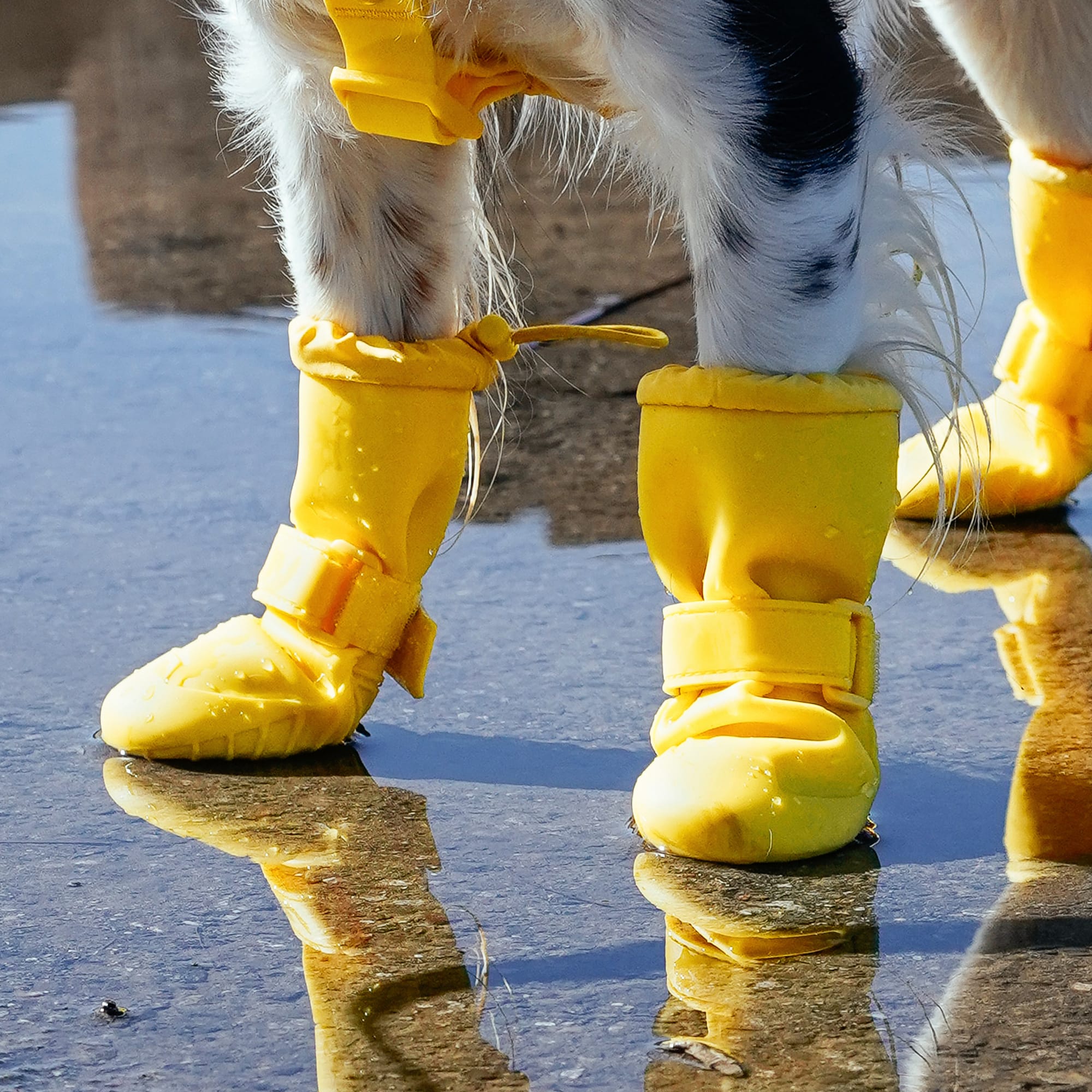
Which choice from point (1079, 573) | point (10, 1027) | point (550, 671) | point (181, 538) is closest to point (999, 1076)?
point (10, 1027)

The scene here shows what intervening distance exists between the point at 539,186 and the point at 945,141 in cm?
253

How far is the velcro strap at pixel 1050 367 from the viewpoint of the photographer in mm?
2502

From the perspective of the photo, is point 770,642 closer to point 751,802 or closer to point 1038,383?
point 751,802

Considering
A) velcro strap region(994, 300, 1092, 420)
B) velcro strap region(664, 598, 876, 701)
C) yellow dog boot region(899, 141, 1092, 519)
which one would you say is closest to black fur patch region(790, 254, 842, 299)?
velcro strap region(664, 598, 876, 701)

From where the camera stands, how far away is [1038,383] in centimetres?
253

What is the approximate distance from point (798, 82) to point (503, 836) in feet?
2.39

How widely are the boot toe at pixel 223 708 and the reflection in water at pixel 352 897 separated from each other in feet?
0.07

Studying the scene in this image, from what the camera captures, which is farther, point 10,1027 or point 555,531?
point 555,531

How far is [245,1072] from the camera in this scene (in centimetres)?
129

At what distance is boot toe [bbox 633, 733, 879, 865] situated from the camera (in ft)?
5.30

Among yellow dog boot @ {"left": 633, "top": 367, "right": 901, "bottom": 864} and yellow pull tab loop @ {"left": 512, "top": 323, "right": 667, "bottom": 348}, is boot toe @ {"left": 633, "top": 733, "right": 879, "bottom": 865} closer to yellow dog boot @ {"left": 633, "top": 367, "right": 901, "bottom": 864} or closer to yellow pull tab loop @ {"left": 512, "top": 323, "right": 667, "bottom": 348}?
yellow dog boot @ {"left": 633, "top": 367, "right": 901, "bottom": 864}

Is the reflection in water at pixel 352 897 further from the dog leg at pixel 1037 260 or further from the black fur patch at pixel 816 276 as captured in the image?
the dog leg at pixel 1037 260

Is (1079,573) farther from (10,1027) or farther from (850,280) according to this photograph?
(10,1027)

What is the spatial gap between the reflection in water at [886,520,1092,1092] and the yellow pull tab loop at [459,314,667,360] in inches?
21.6
